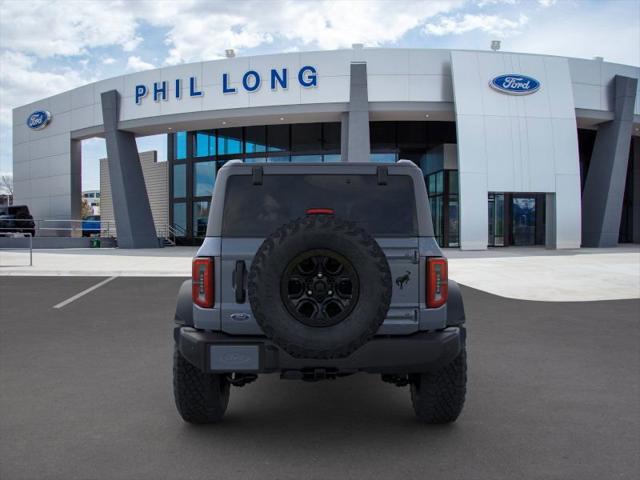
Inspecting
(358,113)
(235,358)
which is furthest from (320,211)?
(358,113)

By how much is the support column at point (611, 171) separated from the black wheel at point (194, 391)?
28.1 meters

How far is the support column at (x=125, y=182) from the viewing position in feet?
94.0

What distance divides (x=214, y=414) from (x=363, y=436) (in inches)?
43.4

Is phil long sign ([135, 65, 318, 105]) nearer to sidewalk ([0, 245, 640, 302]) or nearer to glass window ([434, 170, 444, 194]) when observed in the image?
glass window ([434, 170, 444, 194])

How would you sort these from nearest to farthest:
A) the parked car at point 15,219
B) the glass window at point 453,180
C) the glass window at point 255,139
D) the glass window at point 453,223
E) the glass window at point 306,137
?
the glass window at point 453,180 < the glass window at point 453,223 < the glass window at point 306,137 < the parked car at point 15,219 < the glass window at point 255,139

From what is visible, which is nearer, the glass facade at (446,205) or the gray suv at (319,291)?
the gray suv at (319,291)

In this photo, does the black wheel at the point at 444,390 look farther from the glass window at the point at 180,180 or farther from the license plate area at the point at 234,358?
the glass window at the point at 180,180

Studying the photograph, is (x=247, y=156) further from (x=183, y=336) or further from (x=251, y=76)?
(x=183, y=336)

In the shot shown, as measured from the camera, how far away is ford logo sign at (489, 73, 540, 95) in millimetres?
25062

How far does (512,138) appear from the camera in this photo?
981 inches

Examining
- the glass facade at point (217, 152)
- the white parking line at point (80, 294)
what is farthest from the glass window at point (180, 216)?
the white parking line at point (80, 294)

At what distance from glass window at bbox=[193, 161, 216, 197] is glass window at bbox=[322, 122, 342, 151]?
8189 mm

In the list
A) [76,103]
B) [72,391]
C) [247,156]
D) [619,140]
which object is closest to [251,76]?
[247,156]

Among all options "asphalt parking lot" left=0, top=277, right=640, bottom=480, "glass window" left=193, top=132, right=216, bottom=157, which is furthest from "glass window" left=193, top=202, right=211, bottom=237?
"asphalt parking lot" left=0, top=277, right=640, bottom=480
